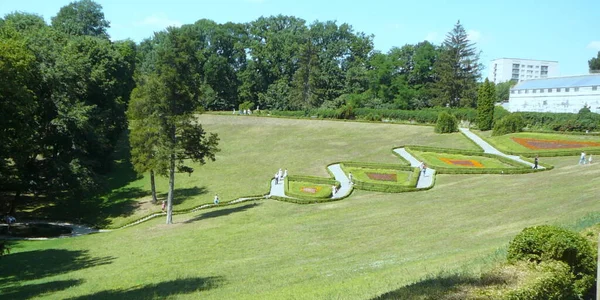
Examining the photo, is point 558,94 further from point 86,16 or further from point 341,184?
point 86,16

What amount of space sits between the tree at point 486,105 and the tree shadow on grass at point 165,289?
2159 inches

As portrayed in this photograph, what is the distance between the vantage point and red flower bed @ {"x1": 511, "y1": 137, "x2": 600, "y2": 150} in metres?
46.7

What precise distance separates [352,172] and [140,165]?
1957cm

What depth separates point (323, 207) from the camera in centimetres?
3231

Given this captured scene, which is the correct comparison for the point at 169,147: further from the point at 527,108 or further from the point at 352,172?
the point at 527,108

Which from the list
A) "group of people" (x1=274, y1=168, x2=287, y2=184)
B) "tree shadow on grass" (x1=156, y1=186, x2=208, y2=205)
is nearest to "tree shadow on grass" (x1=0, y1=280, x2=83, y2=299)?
"tree shadow on grass" (x1=156, y1=186, x2=208, y2=205)

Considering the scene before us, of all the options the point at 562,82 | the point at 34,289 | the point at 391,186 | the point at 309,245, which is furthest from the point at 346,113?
the point at 34,289

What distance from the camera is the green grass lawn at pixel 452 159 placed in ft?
140

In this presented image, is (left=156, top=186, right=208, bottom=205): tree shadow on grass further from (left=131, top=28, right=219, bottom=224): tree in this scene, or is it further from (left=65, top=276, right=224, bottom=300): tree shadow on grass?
(left=65, top=276, right=224, bottom=300): tree shadow on grass

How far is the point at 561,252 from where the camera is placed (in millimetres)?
9523

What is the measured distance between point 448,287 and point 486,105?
59.7 metres

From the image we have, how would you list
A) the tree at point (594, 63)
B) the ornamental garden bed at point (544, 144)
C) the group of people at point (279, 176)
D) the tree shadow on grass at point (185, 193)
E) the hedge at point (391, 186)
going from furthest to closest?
the tree at point (594, 63)
the ornamental garden bed at point (544, 144)
the group of people at point (279, 176)
the tree shadow on grass at point (185, 193)
the hedge at point (391, 186)

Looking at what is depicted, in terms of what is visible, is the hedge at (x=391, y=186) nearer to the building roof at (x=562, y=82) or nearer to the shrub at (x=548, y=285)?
the shrub at (x=548, y=285)

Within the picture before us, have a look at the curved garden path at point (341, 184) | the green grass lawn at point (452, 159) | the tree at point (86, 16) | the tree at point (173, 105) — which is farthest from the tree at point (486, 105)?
the tree at point (86, 16)
